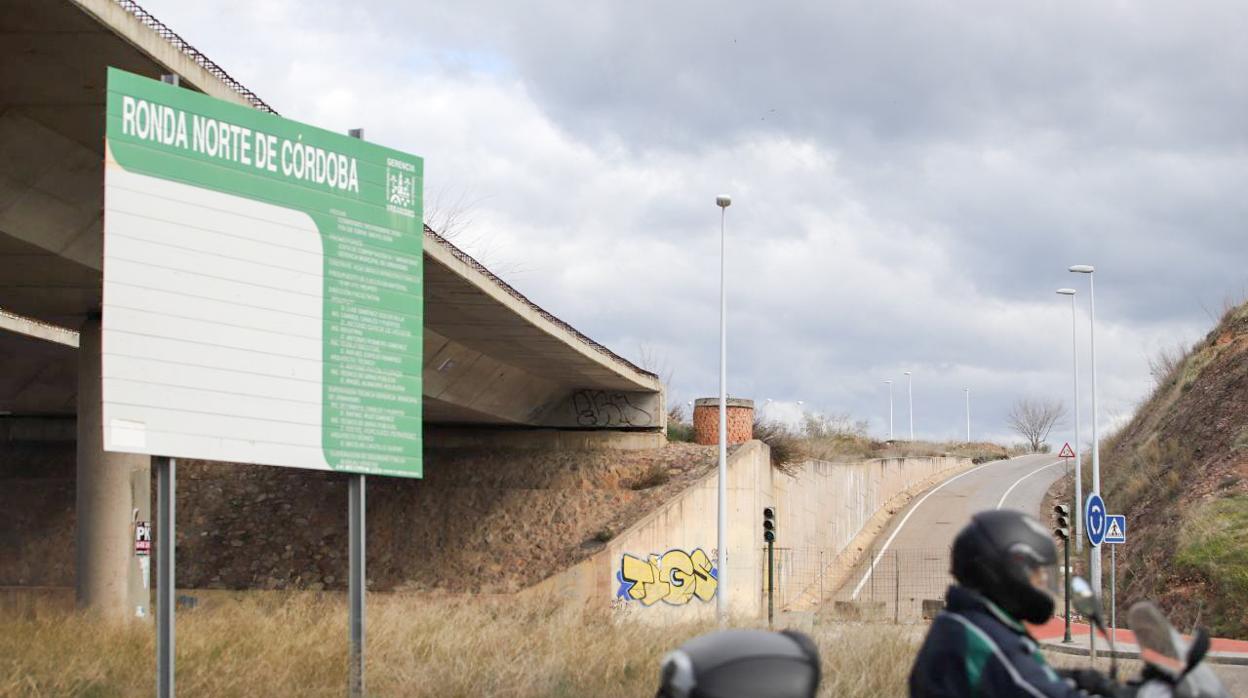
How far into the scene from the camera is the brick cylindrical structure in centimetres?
4000

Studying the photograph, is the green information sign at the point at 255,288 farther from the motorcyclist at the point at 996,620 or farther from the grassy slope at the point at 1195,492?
the grassy slope at the point at 1195,492

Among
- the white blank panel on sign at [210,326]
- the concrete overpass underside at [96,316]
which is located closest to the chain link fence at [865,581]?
the concrete overpass underside at [96,316]

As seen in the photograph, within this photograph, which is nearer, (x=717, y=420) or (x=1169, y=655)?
(x=1169, y=655)

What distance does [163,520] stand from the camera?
34.3 feet

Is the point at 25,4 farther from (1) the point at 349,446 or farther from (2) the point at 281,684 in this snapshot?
(2) the point at 281,684

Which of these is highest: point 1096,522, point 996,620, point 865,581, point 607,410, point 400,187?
point 400,187

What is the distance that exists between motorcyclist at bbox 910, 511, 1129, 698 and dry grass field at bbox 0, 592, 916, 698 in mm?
7269

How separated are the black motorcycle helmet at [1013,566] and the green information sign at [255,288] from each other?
754 cm

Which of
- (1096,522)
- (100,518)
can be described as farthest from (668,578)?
(100,518)

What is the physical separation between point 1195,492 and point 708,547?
13577 millimetres

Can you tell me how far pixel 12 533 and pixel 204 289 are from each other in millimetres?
30573

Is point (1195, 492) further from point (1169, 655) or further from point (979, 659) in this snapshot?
point (979, 659)

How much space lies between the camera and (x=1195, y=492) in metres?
37.3

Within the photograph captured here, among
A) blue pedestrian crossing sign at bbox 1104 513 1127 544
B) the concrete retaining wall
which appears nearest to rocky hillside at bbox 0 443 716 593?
the concrete retaining wall
